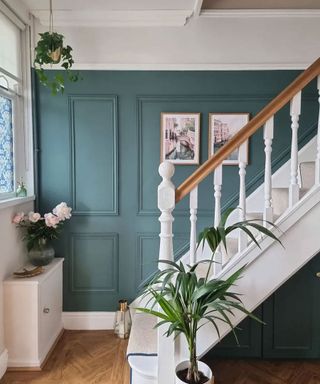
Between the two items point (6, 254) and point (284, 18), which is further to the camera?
point (284, 18)

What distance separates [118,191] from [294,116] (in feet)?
5.57

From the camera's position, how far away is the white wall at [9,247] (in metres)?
2.45

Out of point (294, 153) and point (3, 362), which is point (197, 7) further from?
point (3, 362)

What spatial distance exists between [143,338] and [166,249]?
30.0 inches

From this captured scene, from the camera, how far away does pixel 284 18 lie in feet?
9.83

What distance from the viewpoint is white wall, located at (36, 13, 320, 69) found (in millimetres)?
3004

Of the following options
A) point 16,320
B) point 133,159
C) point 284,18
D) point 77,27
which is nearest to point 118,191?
point 133,159

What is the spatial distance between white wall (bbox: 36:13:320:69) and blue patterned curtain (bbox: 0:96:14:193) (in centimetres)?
77

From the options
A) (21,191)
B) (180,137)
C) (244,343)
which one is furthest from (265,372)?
(21,191)

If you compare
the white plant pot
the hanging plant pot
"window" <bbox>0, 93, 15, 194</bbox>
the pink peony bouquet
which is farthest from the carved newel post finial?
"window" <bbox>0, 93, 15, 194</bbox>

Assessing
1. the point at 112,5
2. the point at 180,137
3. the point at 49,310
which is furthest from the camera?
the point at 180,137

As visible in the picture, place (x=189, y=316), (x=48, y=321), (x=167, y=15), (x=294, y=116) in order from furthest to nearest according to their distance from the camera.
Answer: (x=167, y=15) → (x=48, y=321) → (x=294, y=116) → (x=189, y=316)

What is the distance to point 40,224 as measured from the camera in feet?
9.12

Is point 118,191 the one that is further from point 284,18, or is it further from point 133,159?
point 284,18
